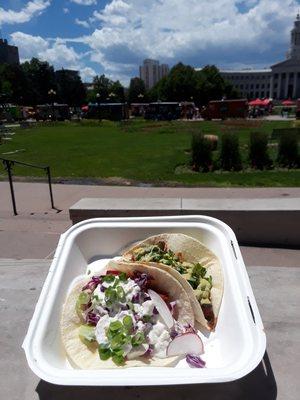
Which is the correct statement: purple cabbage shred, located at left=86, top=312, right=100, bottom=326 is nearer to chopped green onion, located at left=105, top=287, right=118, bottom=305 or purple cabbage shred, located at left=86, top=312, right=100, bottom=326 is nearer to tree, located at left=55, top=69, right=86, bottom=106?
chopped green onion, located at left=105, top=287, right=118, bottom=305

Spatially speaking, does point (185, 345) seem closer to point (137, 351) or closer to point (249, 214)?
point (137, 351)

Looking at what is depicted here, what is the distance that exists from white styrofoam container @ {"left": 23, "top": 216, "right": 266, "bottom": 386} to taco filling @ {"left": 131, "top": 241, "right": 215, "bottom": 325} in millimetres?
121

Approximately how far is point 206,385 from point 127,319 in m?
0.58

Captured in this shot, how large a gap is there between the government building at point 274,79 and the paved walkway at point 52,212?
14234 centimetres

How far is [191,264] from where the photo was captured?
3.21 metres

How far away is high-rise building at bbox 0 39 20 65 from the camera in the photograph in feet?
418

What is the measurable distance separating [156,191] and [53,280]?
7648mm

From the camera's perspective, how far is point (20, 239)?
6039 millimetres

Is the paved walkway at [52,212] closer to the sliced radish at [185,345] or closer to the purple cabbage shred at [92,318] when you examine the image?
the sliced radish at [185,345]

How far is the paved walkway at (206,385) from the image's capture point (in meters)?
2.18

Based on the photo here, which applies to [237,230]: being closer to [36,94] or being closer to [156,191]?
[156,191]

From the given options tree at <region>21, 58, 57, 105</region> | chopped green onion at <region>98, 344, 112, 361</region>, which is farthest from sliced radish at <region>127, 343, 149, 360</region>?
tree at <region>21, 58, 57, 105</region>

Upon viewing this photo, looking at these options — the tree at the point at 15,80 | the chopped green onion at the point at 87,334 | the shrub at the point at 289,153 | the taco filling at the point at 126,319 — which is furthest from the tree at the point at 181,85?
the chopped green onion at the point at 87,334

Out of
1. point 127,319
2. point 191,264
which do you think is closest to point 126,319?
point 127,319
